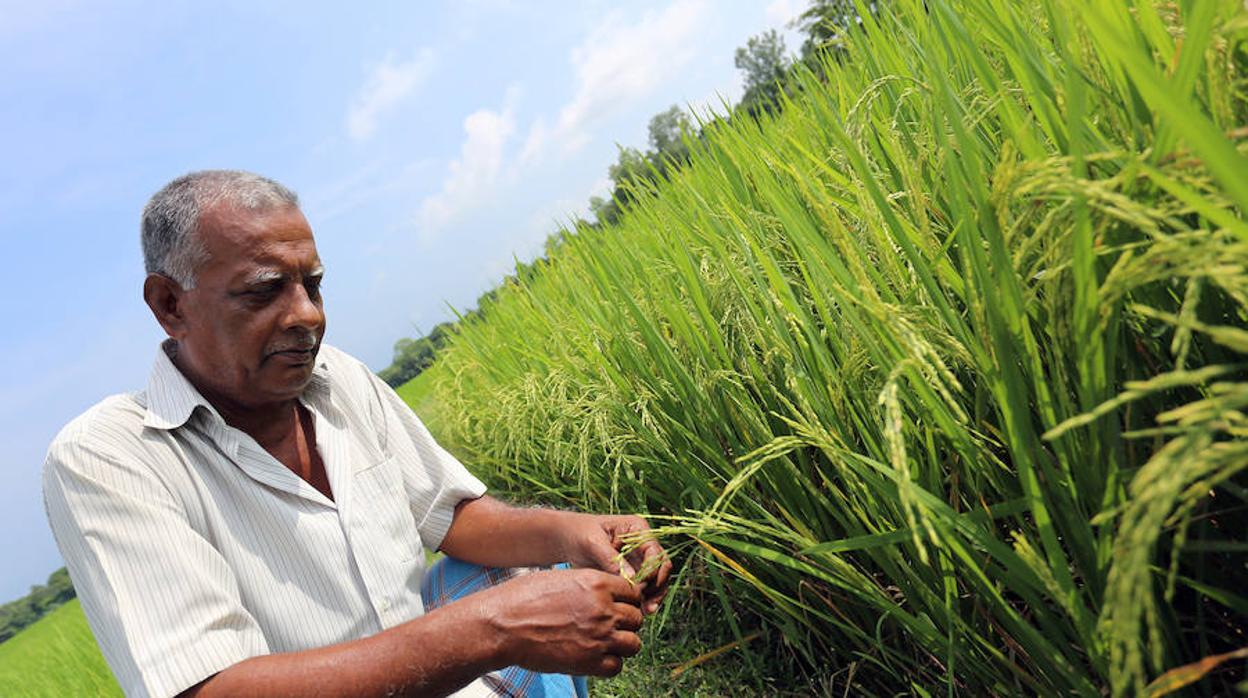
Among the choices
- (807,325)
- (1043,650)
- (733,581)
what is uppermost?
(807,325)

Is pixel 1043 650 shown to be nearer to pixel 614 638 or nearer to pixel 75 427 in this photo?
pixel 614 638

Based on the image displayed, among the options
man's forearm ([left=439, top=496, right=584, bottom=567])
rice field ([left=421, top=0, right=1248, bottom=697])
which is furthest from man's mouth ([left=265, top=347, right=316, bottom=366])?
rice field ([left=421, top=0, right=1248, bottom=697])

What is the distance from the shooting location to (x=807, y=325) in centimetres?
142

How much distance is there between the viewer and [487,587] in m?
2.03

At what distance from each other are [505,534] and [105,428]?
948mm

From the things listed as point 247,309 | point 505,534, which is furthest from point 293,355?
point 505,534

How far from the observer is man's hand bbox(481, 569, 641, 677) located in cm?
146

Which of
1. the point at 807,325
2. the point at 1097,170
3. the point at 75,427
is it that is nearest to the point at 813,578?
the point at 807,325

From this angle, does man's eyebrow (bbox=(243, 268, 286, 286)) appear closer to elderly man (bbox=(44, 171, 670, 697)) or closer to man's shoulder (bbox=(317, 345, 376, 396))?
elderly man (bbox=(44, 171, 670, 697))

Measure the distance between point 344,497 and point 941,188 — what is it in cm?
146

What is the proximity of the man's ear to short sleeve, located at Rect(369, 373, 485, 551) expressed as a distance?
62 centimetres

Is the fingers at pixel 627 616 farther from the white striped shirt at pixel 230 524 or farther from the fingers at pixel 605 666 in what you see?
the white striped shirt at pixel 230 524

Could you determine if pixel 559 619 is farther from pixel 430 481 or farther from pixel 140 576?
pixel 430 481

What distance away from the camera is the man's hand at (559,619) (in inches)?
57.3
